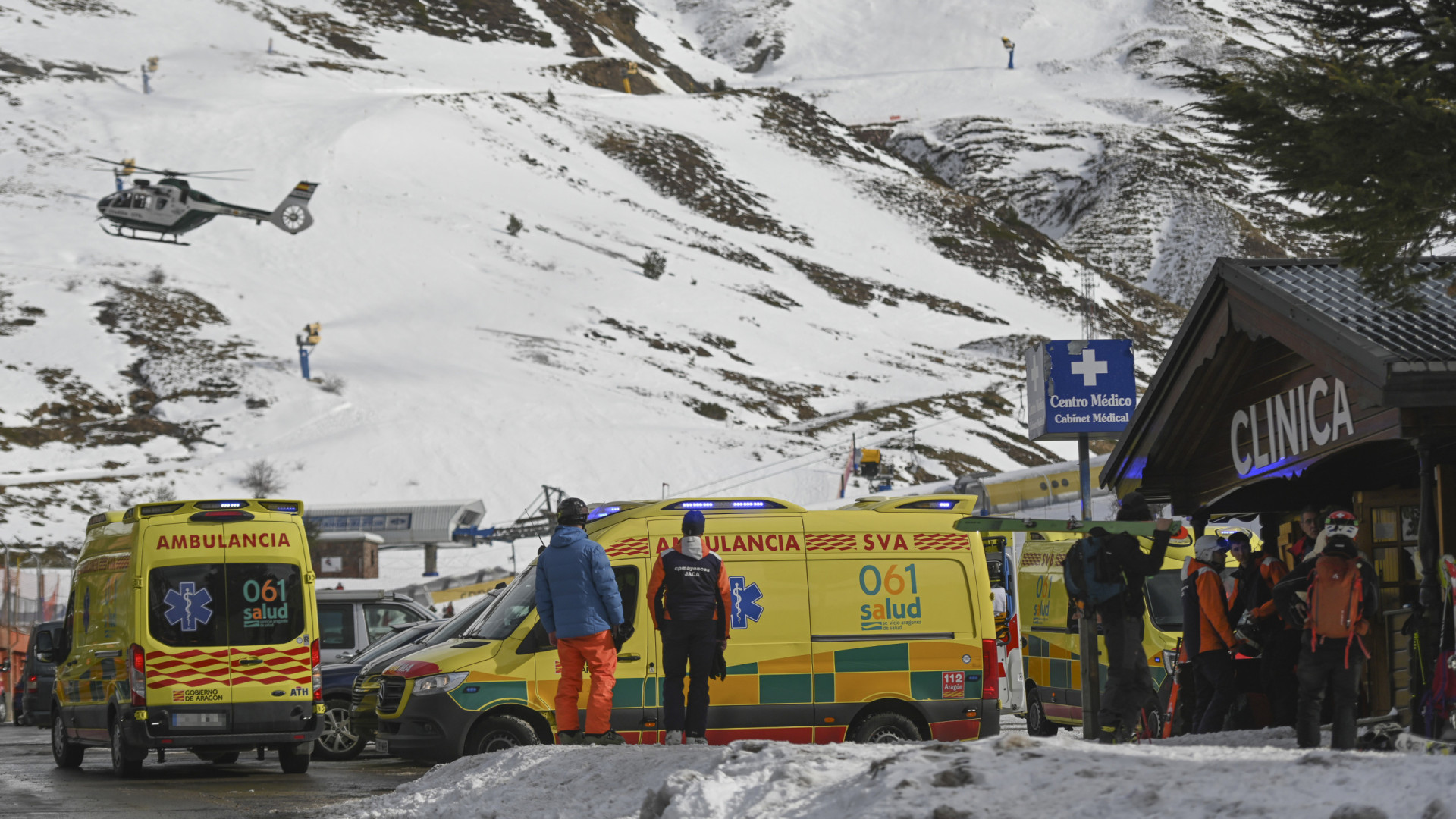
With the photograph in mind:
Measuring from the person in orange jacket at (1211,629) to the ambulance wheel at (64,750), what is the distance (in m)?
10.1

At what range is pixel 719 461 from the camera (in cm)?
6806

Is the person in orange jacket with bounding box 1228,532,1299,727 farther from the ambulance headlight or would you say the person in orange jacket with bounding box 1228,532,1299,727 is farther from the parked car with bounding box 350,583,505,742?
the parked car with bounding box 350,583,505,742

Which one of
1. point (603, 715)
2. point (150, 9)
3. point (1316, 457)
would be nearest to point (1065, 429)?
point (1316, 457)

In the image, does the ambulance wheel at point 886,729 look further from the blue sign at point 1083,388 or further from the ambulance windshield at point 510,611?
the blue sign at point 1083,388

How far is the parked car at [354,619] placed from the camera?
1803 cm

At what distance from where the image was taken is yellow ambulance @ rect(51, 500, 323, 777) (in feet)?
42.4

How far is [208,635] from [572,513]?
4236mm

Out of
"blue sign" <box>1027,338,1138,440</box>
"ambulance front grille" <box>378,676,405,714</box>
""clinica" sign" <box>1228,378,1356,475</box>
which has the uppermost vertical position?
"blue sign" <box>1027,338,1138,440</box>

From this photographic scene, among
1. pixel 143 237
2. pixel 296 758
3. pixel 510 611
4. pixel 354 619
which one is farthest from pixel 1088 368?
pixel 143 237

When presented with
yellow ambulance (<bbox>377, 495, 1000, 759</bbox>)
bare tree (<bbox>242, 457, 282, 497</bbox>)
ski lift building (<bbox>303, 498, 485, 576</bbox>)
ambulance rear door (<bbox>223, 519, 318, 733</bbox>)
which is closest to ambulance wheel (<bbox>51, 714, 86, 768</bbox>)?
ambulance rear door (<bbox>223, 519, 318, 733</bbox>)

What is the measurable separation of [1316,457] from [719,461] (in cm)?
5766

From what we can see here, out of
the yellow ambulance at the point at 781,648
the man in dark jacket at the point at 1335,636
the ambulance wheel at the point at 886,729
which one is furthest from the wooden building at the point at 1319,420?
the ambulance wheel at the point at 886,729

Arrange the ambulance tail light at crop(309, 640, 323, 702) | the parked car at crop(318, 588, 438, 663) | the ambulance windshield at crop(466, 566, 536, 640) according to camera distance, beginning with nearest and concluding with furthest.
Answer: the ambulance windshield at crop(466, 566, 536, 640) → the ambulance tail light at crop(309, 640, 323, 702) → the parked car at crop(318, 588, 438, 663)

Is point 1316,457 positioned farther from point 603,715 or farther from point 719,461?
point 719,461
